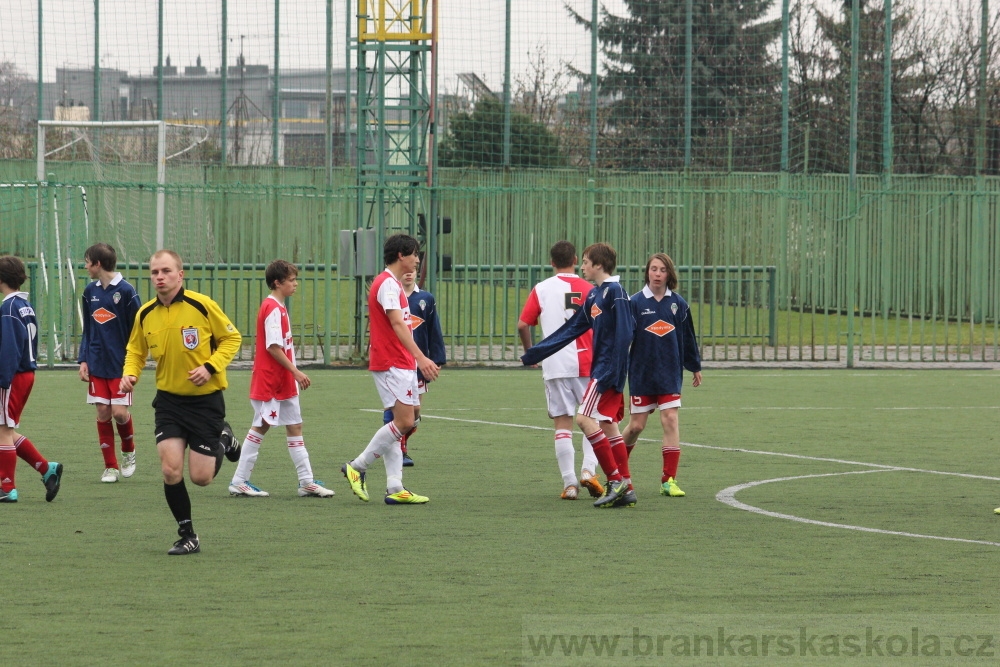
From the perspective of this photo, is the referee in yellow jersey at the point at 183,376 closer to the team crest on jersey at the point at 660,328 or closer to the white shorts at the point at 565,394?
the white shorts at the point at 565,394

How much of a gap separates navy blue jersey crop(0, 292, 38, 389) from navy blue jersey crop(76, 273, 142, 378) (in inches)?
31.8

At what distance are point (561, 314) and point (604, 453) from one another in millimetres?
1138

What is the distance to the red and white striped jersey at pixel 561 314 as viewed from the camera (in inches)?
378

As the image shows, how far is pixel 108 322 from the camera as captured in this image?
1009 centimetres

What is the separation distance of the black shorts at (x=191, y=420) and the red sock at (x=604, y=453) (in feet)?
8.86

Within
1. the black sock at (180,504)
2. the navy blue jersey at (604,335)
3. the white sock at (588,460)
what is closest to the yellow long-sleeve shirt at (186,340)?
the black sock at (180,504)

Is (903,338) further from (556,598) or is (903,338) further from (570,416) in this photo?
(556,598)

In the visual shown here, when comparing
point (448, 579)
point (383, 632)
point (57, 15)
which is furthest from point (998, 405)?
point (57, 15)

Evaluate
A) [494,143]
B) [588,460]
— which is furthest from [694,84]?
[588,460]

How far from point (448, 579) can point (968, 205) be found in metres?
20.8

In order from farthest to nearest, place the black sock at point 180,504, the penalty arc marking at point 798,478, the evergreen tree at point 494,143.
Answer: the evergreen tree at point 494,143 < the penalty arc marking at point 798,478 < the black sock at point 180,504

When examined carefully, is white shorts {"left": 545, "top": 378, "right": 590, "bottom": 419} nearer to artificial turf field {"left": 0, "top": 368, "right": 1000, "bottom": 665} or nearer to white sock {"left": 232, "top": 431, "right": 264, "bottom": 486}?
artificial turf field {"left": 0, "top": 368, "right": 1000, "bottom": 665}

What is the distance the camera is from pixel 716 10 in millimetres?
32125

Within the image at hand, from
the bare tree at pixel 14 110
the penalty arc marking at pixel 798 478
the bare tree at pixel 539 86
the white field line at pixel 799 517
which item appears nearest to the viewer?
the white field line at pixel 799 517
